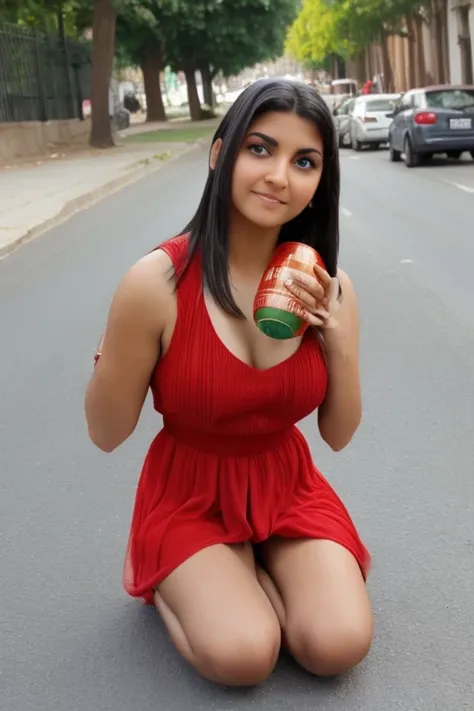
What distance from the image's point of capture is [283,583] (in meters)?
2.90

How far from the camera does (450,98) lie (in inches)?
826

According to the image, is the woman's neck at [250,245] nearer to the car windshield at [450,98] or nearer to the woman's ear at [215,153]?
the woman's ear at [215,153]

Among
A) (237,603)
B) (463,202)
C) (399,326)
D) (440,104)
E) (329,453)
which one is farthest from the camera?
(440,104)

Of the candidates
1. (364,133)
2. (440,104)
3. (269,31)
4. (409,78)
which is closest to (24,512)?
(440,104)

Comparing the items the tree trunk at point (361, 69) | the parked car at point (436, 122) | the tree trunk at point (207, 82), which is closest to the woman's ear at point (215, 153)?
the parked car at point (436, 122)

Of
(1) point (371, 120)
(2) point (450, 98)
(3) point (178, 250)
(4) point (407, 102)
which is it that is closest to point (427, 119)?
(2) point (450, 98)

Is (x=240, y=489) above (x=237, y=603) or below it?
above

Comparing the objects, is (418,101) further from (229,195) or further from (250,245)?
(229,195)

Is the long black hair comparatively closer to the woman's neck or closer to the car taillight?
the woman's neck

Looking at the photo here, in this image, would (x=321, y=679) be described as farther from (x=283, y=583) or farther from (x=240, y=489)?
(x=240, y=489)

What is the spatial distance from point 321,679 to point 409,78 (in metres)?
Result: 61.7

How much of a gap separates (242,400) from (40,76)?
28829 mm

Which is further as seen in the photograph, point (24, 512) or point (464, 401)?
point (464, 401)

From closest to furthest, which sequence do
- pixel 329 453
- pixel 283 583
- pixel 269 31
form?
pixel 283 583, pixel 329 453, pixel 269 31
